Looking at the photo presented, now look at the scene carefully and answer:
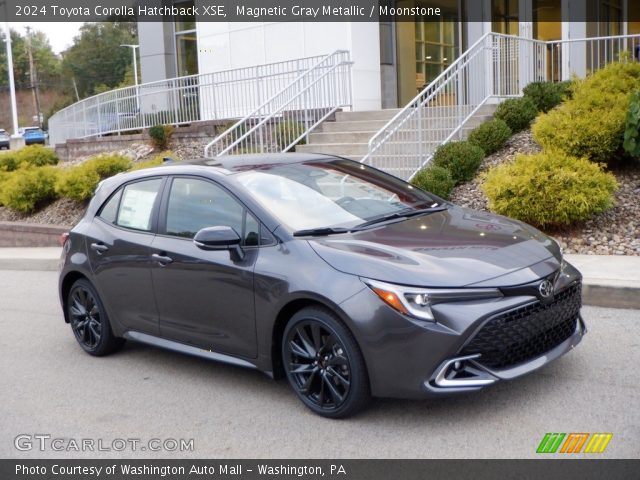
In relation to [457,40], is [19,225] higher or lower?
lower

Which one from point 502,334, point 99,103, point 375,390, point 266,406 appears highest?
point 99,103

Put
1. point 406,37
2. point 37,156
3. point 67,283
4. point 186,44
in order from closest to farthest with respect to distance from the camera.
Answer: point 67,283
point 406,37
point 37,156
point 186,44

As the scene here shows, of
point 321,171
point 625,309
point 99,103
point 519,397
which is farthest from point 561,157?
point 99,103

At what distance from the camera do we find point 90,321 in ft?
21.9

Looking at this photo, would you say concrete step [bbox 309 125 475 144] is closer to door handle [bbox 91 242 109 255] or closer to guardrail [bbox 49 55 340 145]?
guardrail [bbox 49 55 340 145]

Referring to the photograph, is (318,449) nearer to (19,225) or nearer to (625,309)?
(625,309)

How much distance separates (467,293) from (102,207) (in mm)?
3664

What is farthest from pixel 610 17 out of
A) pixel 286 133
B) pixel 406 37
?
pixel 286 133

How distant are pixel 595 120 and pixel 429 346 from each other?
22.5ft

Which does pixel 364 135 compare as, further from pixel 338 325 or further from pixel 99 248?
pixel 338 325

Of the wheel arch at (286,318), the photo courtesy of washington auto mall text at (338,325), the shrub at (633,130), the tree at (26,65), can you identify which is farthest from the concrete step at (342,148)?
the tree at (26,65)

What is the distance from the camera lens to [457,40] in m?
19.4
